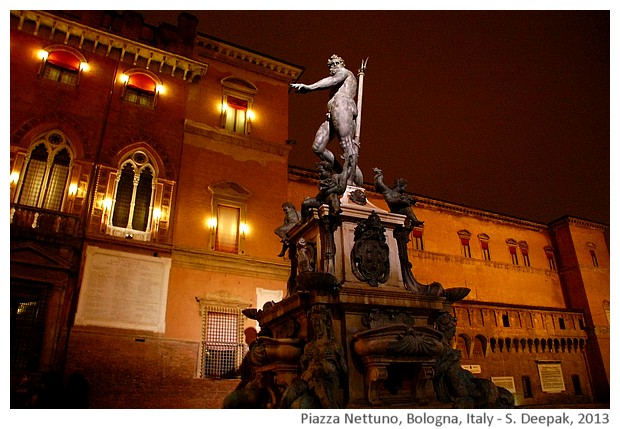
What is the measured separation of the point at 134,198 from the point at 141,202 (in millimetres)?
261

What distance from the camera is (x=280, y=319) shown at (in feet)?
20.8

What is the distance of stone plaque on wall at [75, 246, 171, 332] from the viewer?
13026 mm

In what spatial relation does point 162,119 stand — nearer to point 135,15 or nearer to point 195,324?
point 135,15

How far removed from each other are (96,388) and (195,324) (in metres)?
3.20

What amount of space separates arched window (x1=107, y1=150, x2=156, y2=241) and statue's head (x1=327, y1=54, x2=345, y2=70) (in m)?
9.51

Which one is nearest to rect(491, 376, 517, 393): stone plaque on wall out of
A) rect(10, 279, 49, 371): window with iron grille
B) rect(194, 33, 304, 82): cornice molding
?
rect(194, 33, 304, 82): cornice molding

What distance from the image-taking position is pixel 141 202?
50.1 feet

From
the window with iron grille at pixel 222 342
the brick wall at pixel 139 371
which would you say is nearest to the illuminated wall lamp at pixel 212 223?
the window with iron grille at pixel 222 342

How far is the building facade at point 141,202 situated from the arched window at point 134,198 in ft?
0.16

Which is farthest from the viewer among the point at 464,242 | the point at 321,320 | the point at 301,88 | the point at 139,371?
the point at 464,242

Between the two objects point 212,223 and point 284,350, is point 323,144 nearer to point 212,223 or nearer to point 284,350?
point 284,350

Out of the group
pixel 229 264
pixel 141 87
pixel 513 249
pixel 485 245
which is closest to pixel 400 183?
pixel 229 264

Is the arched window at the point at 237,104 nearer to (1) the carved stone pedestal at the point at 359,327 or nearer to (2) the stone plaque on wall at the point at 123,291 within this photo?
(2) the stone plaque on wall at the point at 123,291
